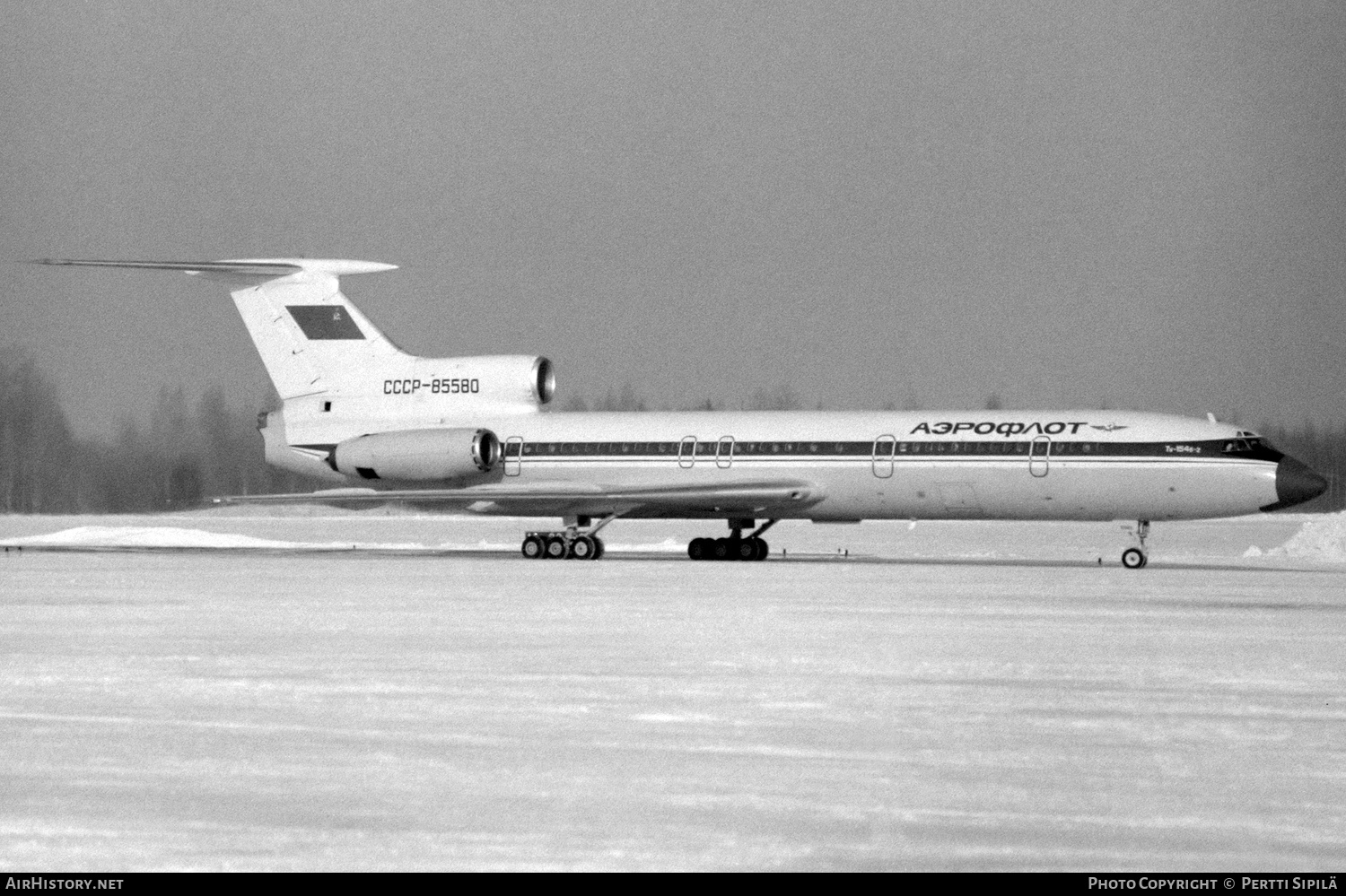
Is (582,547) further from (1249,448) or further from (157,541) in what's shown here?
(157,541)

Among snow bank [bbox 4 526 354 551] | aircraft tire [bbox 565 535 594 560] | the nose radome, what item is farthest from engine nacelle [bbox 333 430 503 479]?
the nose radome

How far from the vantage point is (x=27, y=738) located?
33.7 feet

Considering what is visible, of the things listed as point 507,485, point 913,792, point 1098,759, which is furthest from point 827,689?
point 507,485

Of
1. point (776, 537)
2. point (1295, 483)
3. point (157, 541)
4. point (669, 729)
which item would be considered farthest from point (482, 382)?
point (669, 729)

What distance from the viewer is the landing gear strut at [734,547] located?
1446 inches

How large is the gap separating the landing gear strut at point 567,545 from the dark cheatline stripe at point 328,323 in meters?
5.96

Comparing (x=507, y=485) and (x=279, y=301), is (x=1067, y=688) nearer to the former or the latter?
(x=507, y=485)

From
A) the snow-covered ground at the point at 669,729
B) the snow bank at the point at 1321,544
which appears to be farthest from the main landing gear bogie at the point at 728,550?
the snow-covered ground at the point at 669,729

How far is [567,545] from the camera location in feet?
119

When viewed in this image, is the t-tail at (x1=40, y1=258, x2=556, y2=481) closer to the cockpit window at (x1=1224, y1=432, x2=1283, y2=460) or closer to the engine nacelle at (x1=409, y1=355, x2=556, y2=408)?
the engine nacelle at (x1=409, y1=355, x2=556, y2=408)

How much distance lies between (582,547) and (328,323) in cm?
742
